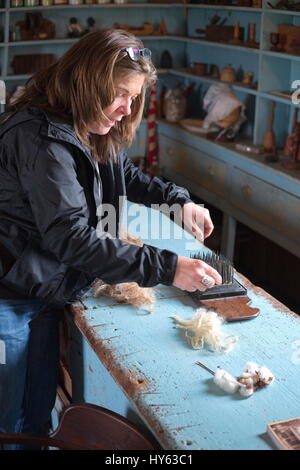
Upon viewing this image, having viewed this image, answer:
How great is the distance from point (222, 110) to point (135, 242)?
2702 mm

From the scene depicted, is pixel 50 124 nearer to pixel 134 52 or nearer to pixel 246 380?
pixel 134 52

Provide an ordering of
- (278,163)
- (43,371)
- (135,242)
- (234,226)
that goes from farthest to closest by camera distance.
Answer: (234,226), (278,163), (135,242), (43,371)

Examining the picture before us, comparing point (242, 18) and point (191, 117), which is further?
point (191, 117)

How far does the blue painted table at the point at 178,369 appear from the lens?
164 cm

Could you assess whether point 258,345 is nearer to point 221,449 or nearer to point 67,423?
point 221,449

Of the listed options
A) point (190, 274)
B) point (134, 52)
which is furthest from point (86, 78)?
point (190, 274)

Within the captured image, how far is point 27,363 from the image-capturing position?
87.7 inches

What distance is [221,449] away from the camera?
1562 mm

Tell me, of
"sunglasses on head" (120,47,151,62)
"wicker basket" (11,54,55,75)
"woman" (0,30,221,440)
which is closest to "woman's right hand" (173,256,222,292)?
"woman" (0,30,221,440)

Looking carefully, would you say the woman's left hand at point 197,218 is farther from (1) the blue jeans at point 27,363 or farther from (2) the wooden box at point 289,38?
(2) the wooden box at point 289,38

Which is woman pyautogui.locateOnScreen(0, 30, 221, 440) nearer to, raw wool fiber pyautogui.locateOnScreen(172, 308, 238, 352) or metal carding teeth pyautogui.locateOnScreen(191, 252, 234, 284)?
raw wool fiber pyautogui.locateOnScreen(172, 308, 238, 352)

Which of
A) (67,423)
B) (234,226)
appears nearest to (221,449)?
(67,423)

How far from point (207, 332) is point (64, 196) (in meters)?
0.59

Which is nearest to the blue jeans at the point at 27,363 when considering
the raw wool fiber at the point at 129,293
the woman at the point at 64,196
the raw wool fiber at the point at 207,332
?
the woman at the point at 64,196
